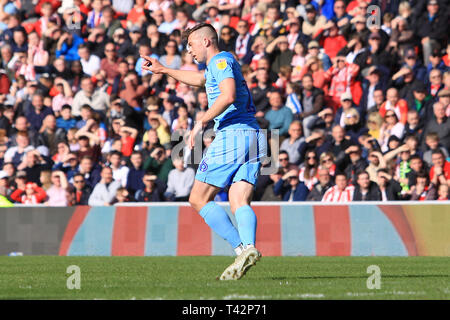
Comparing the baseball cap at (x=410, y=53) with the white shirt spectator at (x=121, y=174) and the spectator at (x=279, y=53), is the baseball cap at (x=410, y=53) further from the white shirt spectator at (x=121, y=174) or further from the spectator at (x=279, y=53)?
the white shirt spectator at (x=121, y=174)

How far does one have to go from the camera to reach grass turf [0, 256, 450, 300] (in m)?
7.72

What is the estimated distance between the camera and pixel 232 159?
30.9ft

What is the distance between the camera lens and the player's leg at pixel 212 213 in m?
9.48

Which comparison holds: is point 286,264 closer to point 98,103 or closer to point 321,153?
point 321,153

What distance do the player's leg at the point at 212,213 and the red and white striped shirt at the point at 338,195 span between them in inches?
261

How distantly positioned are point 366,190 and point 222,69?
23.1ft

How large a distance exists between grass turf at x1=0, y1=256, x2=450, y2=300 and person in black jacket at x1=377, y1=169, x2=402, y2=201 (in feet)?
7.40

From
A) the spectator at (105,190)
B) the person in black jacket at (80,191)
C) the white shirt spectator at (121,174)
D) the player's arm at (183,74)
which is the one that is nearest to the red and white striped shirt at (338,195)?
the spectator at (105,190)

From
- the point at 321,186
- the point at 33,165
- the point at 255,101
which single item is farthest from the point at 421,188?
the point at 33,165

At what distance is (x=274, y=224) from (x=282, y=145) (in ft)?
10.3

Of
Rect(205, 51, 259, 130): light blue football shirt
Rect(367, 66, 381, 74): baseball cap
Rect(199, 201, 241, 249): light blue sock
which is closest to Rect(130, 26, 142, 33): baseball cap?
Rect(367, 66, 381, 74): baseball cap

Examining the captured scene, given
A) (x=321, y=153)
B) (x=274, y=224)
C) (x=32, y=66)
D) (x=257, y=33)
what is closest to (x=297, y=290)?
(x=274, y=224)

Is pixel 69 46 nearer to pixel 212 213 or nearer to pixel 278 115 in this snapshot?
pixel 278 115

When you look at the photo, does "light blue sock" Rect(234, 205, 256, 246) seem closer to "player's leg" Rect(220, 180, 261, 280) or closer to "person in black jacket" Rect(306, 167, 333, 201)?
"player's leg" Rect(220, 180, 261, 280)
